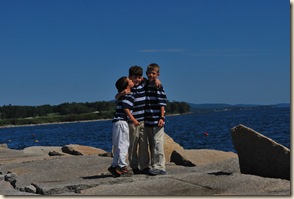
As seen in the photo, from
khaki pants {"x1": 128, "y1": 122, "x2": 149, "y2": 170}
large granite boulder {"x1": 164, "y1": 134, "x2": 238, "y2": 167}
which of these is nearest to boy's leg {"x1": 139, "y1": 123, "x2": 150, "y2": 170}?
khaki pants {"x1": 128, "y1": 122, "x2": 149, "y2": 170}

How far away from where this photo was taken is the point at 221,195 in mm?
6758

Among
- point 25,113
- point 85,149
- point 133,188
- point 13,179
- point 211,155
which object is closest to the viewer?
point 133,188

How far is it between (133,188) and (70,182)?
1220mm

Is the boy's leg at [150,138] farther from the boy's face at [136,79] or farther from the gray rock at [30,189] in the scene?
the gray rock at [30,189]

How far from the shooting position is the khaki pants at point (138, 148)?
8508mm

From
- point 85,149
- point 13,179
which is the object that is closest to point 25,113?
point 85,149

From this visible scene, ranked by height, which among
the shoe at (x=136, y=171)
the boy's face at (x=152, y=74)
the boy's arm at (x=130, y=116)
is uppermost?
the boy's face at (x=152, y=74)

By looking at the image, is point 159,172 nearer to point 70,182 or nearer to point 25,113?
point 70,182

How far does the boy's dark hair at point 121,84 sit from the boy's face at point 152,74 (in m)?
0.31

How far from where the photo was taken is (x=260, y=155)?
8.18m

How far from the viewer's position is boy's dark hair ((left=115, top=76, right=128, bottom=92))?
8266 millimetres

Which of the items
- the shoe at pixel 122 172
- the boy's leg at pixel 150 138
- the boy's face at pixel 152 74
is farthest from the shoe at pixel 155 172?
the boy's face at pixel 152 74

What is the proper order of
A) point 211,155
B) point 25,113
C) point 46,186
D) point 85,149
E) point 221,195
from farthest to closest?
point 25,113, point 85,149, point 211,155, point 46,186, point 221,195

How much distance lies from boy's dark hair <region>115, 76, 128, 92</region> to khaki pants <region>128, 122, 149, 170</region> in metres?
0.54
